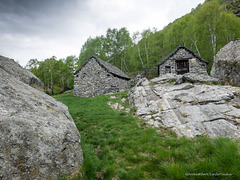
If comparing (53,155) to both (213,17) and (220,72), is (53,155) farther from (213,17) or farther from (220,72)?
(213,17)

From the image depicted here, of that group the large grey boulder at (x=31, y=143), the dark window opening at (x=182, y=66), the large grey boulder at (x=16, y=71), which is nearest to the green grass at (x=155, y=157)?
the large grey boulder at (x=31, y=143)

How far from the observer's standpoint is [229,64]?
1130 cm

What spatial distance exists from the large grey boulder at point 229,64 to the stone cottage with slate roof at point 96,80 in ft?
46.4

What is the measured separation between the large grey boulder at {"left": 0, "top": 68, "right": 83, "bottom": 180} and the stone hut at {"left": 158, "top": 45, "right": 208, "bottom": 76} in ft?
77.9

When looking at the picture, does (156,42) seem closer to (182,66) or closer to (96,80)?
(182,66)

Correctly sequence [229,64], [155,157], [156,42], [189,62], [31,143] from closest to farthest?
[31,143], [155,157], [229,64], [189,62], [156,42]

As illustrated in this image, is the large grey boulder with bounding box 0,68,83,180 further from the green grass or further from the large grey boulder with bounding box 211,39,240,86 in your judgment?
the large grey boulder with bounding box 211,39,240,86

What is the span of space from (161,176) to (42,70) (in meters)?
39.5

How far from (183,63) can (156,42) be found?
16.9m

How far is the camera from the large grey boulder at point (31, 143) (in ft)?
7.40

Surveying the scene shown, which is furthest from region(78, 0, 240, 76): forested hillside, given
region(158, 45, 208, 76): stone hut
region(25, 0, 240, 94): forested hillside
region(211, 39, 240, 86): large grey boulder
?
region(211, 39, 240, 86): large grey boulder

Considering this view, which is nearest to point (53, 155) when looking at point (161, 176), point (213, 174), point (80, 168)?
point (80, 168)

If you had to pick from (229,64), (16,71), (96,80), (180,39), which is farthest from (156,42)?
(16,71)

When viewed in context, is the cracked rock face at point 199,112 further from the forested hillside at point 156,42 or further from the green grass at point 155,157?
the forested hillside at point 156,42
